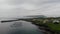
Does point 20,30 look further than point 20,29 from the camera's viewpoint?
No
